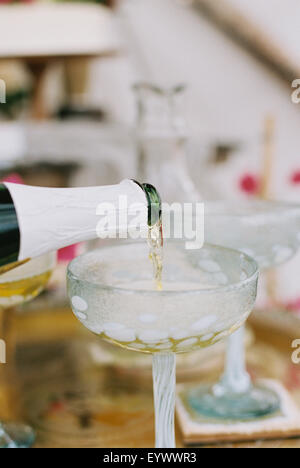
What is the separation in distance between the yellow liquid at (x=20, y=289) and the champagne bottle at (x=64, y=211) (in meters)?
0.11

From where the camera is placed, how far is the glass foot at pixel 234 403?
1.59 ft

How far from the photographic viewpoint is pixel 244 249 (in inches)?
17.3

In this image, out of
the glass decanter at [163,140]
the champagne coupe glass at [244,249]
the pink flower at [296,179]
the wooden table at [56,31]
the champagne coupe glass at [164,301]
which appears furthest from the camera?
the wooden table at [56,31]

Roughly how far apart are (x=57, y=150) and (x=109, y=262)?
3.45ft

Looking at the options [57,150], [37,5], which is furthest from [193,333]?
[57,150]

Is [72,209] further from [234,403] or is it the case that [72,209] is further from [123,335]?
[234,403]

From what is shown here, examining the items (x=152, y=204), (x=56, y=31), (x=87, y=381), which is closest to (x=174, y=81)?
(x=56, y=31)

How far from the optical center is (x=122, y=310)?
315 millimetres

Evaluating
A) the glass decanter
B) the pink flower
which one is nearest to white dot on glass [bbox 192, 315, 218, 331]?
the glass decanter

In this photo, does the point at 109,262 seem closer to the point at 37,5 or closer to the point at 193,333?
the point at 193,333

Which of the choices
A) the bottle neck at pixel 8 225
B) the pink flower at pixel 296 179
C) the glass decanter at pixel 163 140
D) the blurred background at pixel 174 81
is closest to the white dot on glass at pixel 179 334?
the bottle neck at pixel 8 225

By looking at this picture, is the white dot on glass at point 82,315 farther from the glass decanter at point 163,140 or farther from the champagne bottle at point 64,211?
the glass decanter at point 163,140

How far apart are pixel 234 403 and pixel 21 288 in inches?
8.4

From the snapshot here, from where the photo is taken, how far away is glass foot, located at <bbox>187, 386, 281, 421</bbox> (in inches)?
19.1
